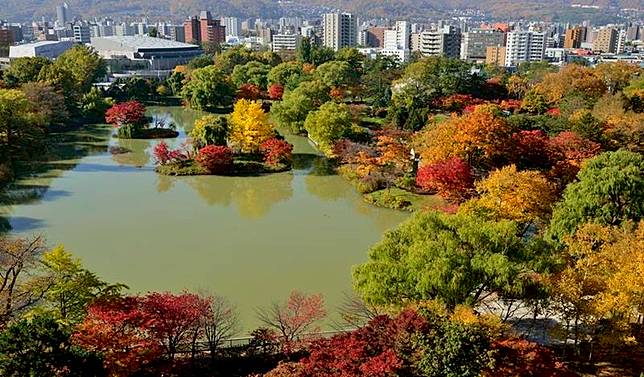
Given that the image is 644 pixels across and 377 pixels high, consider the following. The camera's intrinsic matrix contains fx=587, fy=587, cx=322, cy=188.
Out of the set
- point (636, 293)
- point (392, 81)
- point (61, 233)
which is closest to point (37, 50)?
point (392, 81)

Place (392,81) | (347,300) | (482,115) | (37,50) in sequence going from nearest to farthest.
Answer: (347,300)
(482,115)
(392,81)
(37,50)

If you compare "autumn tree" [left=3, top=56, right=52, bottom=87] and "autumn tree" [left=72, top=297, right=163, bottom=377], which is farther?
"autumn tree" [left=3, top=56, right=52, bottom=87]

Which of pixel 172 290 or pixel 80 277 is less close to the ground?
pixel 80 277

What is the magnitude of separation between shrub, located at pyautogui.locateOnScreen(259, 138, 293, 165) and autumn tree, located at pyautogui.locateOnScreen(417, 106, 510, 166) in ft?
18.4

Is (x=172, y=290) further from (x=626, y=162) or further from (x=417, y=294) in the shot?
(x=626, y=162)

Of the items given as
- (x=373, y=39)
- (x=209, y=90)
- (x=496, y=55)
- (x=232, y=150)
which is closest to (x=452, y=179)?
(x=232, y=150)

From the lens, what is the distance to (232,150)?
22266 millimetres

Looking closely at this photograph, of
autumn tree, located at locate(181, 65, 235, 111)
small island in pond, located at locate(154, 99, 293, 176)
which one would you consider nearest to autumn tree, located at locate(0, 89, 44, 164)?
small island in pond, located at locate(154, 99, 293, 176)

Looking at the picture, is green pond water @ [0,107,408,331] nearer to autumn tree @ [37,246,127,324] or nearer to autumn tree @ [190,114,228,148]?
autumn tree @ [190,114,228,148]

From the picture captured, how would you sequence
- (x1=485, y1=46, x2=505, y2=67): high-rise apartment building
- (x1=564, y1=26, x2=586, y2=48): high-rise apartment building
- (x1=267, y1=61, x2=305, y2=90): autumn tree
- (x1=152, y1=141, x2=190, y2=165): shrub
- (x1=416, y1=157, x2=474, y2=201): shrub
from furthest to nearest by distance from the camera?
(x1=564, y1=26, x2=586, y2=48): high-rise apartment building
(x1=485, y1=46, x2=505, y2=67): high-rise apartment building
(x1=267, y1=61, x2=305, y2=90): autumn tree
(x1=152, y1=141, x2=190, y2=165): shrub
(x1=416, y1=157, x2=474, y2=201): shrub

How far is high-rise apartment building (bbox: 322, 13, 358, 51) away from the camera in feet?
269

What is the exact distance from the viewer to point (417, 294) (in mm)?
9211

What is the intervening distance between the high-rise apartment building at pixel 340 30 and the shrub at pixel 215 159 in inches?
2492

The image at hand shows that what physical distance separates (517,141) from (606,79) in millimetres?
18833
